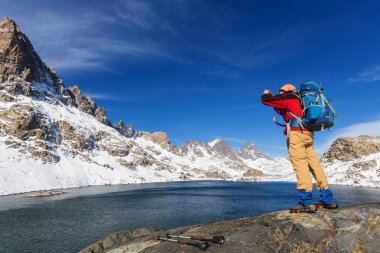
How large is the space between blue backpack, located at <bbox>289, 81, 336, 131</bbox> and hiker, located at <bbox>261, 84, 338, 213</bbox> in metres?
0.26

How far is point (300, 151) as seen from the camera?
556 inches

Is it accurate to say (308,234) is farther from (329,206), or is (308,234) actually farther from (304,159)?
(304,159)

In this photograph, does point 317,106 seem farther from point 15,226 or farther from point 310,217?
point 15,226

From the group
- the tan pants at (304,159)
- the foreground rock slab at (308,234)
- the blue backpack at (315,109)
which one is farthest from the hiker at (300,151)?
the foreground rock slab at (308,234)

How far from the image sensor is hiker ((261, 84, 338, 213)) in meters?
13.9

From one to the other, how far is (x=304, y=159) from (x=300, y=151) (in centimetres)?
42

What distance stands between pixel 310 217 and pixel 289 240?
5.58 feet

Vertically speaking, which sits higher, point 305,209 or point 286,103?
point 286,103

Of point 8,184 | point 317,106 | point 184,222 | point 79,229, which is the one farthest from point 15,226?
point 8,184

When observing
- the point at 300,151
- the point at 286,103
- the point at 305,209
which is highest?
the point at 286,103

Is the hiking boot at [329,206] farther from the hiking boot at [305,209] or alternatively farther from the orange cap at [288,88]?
the orange cap at [288,88]

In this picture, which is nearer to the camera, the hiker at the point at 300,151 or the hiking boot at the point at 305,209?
the hiking boot at the point at 305,209

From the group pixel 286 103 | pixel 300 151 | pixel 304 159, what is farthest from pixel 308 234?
pixel 286 103

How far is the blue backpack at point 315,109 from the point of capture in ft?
45.5
